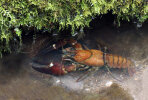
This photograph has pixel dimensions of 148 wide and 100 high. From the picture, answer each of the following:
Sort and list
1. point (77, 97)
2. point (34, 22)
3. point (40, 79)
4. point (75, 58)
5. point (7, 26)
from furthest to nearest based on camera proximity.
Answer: point (75, 58)
point (40, 79)
point (77, 97)
point (34, 22)
point (7, 26)

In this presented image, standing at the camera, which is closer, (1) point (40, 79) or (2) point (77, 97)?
(2) point (77, 97)

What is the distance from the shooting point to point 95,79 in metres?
2.82

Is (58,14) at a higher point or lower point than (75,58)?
higher

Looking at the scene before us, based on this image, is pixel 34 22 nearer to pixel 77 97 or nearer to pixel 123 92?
pixel 77 97

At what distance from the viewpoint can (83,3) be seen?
2193 millimetres

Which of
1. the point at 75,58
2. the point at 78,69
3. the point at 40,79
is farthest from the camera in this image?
the point at 75,58

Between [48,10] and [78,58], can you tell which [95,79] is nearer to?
[78,58]

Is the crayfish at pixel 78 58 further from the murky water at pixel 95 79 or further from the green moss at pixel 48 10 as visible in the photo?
the green moss at pixel 48 10

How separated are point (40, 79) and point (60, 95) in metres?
0.44

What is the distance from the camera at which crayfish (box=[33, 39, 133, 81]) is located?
2994 millimetres

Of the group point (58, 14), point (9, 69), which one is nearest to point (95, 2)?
point (58, 14)

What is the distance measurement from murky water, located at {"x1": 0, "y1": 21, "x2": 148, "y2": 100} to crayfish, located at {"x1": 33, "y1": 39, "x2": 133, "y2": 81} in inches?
4.9

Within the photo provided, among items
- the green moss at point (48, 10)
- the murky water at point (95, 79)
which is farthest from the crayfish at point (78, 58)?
the green moss at point (48, 10)

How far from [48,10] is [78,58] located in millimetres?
1282
